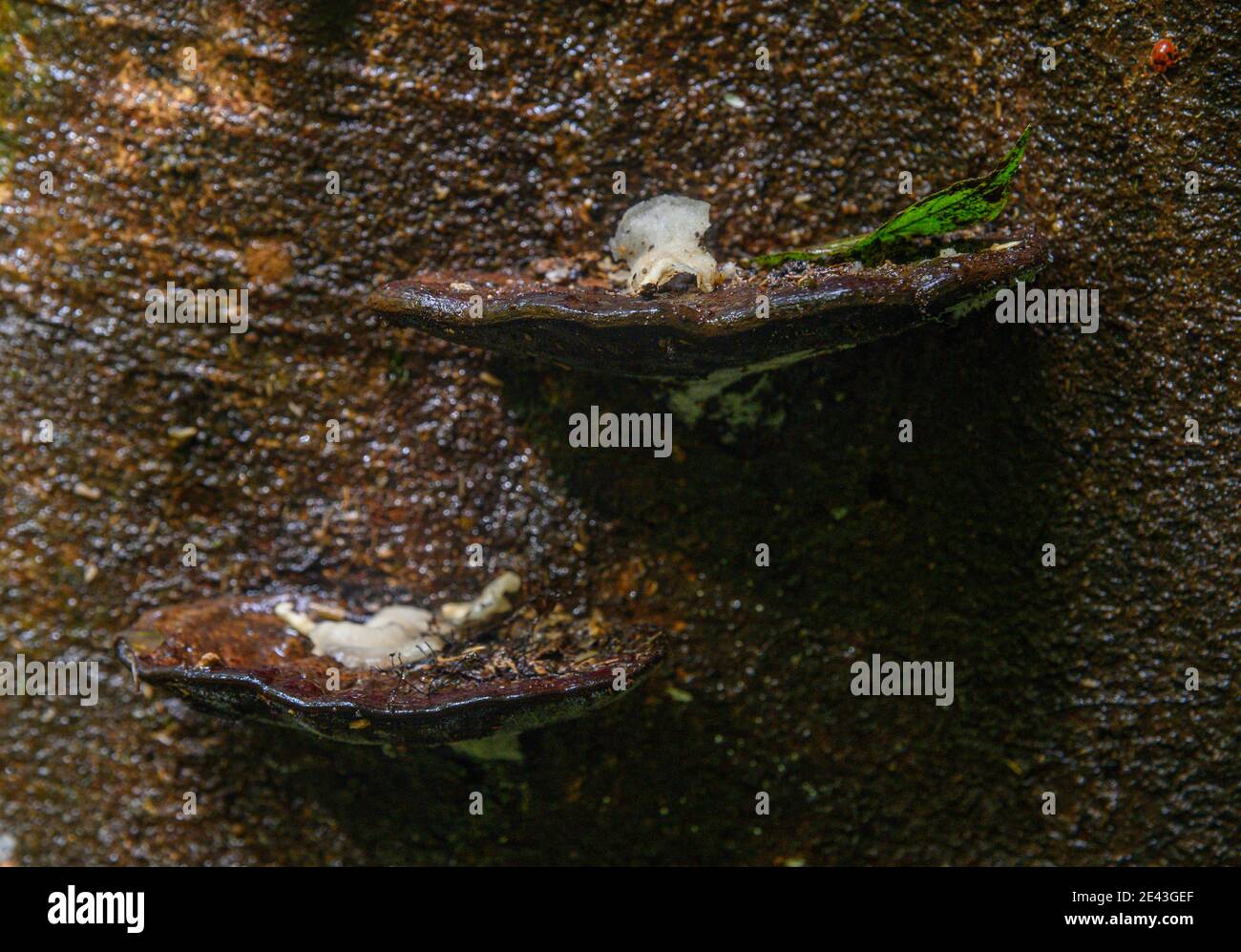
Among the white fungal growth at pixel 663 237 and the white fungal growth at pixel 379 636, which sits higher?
the white fungal growth at pixel 663 237

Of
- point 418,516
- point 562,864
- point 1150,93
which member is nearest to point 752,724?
point 562,864

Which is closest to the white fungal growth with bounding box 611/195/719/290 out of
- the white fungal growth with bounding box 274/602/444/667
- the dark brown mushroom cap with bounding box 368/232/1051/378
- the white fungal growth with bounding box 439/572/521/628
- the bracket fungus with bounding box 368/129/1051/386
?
the bracket fungus with bounding box 368/129/1051/386

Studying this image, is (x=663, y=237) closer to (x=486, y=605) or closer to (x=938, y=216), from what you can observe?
(x=938, y=216)

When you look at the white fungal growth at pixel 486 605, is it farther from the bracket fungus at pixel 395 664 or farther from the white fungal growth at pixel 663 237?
the white fungal growth at pixel 663 237

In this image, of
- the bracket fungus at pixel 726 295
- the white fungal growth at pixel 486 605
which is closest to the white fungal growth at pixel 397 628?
the white fungal growth at pixel 486 605

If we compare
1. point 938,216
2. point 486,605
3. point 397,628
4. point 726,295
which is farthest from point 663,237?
point 397,628

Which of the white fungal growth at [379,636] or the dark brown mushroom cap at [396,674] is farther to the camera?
the white fungal growth at [379,636]

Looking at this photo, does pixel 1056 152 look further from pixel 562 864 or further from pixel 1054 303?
pixel 562 864
